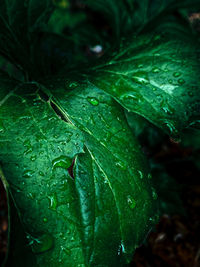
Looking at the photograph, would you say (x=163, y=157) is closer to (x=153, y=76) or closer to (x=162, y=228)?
(x=162, y=228)

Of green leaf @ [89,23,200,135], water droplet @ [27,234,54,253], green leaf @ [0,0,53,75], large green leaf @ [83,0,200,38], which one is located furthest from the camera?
large green leaf @ [83,0,200,38]

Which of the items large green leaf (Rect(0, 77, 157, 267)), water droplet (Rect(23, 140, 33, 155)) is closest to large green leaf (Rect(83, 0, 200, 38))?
large green leaf (Rect(0, 77, 157, 267))

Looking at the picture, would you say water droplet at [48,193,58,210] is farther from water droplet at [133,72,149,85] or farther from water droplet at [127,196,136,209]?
water droplet at [133,72,149,85]

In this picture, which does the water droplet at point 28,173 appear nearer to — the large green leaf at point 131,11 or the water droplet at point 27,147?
the water droplet at point 27,147

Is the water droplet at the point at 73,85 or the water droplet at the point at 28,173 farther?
the water droplet at the point at 73,85

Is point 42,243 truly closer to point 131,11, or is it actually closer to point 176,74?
point 176,74

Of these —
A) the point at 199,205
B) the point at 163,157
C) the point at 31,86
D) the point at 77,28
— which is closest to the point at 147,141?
the point at 163,157

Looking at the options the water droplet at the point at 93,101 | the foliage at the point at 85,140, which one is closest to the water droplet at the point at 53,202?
the foliage at the point at 85,140
